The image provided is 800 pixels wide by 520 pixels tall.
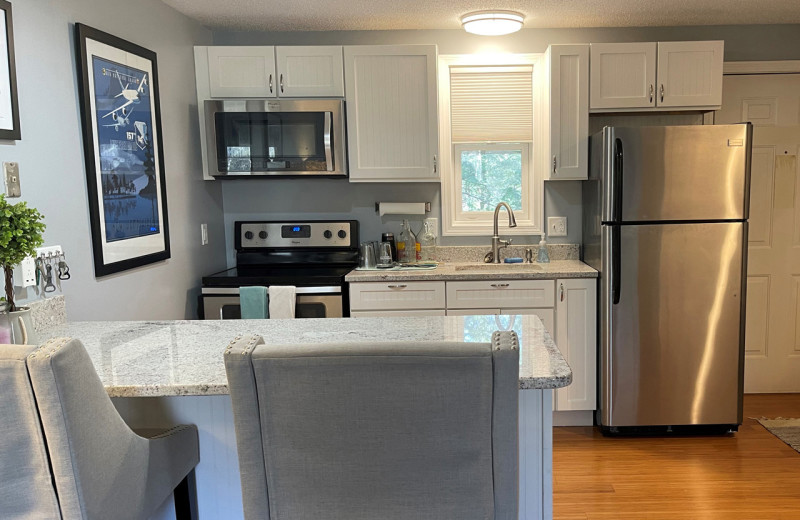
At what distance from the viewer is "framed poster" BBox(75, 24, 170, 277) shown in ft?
7.77

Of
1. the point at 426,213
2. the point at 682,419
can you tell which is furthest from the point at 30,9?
the point at 682,419

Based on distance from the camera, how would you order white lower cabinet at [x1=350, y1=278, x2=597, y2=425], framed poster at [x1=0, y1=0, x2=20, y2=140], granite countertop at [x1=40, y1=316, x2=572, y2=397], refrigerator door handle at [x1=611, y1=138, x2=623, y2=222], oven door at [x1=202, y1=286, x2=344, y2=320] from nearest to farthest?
granite countertop at [x1=40, y1=316, x2=572, y2=397] → framed poster at [x1=0, y1=0, x2=20, y2=140] → refrigerator door handle at [x1=611, y1=138, x2=623, y2=222] → oven door at [x1=202, y1=286, x2=344, y2=320] → white lower cabinet at [x1=350, y1=278, x2=597, y2=425]

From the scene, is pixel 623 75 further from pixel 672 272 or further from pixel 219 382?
pixel 219 382

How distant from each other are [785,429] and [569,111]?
2097mm

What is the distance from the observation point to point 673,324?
121 inches

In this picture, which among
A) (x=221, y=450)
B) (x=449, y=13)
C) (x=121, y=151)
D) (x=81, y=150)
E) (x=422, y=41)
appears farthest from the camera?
(x=422, y=41)

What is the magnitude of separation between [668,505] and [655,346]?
845 millimetres

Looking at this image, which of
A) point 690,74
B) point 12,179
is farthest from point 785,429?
point 12,179

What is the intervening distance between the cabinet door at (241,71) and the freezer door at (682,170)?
1863 mm

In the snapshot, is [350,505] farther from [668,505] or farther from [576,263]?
[576,263]

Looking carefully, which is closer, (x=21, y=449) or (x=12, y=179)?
(x=21, y=449)

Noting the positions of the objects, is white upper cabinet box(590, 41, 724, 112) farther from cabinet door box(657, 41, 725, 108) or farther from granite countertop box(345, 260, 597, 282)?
granite countertop box(345, 260, 597, 282)

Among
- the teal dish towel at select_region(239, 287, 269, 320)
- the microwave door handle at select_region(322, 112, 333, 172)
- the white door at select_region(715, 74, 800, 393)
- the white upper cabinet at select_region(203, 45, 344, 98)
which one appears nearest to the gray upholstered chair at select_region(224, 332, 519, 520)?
the teal dish towel at select_region(239, 287, 269, 320)

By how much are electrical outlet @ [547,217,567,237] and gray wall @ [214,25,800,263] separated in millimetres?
40
